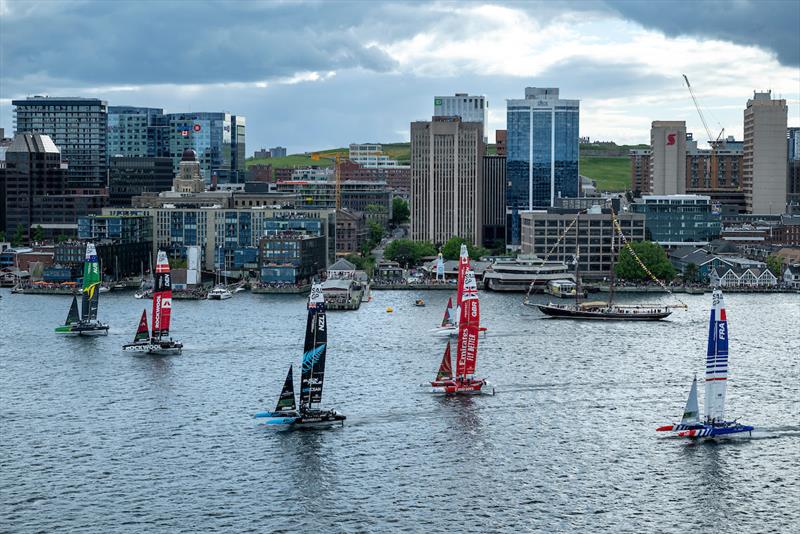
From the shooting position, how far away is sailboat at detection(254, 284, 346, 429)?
6003 centimetres

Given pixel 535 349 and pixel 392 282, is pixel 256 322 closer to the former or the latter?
pixel 535 349

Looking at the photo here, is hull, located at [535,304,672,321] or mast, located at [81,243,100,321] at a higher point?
mast, located at [81,243,100,321]

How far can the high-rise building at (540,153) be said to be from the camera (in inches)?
7756

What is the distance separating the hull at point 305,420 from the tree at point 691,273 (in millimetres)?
89198

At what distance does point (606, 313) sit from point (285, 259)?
1651 inches

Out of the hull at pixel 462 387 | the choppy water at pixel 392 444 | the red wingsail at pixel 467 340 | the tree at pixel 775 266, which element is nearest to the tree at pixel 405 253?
the tree at pixel 775 266

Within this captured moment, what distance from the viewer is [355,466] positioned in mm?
54531

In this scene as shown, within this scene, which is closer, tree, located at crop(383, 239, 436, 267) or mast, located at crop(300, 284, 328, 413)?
mast, located at crop(300, 284, 328, 413)

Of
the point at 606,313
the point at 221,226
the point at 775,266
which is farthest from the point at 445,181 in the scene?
the point at 606,313

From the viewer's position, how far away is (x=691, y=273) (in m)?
144

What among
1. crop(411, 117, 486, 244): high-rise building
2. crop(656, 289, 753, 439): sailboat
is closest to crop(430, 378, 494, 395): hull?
crop(656, 289, 753, 439): sailboat

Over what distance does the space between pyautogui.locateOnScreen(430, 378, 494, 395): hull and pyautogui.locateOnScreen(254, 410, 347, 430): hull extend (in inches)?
383

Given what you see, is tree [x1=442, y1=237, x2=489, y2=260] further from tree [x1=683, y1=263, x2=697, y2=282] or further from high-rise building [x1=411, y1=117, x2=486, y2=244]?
tree [x1=683, y1=263, x2=697, y2=282]

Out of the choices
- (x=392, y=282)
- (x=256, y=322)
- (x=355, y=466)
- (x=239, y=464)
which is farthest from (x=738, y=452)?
(x=392, y=282)
